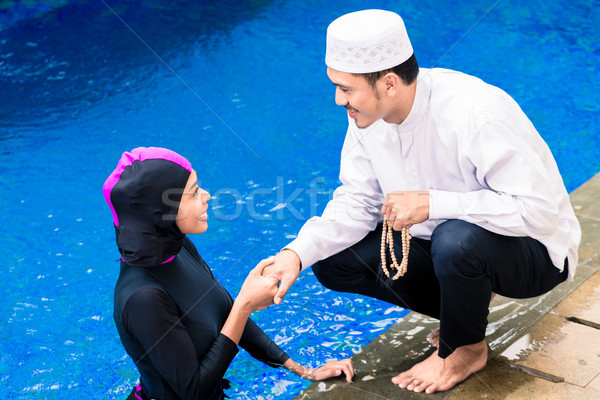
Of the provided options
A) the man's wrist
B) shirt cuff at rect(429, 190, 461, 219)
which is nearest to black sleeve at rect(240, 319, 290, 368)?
the man's wrist

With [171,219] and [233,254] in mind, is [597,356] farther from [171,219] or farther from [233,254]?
[233,254]

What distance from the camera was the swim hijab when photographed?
191 centimetres

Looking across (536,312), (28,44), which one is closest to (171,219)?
(536,312)

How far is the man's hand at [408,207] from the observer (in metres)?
2.15

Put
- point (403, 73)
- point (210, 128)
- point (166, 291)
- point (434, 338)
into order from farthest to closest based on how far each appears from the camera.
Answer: point (210, 128)
point (434, 338)
point (403, 73)
point (166, 291)

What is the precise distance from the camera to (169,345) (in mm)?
1887

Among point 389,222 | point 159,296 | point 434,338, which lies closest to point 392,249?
point 389,222

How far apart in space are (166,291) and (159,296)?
3.6 inches

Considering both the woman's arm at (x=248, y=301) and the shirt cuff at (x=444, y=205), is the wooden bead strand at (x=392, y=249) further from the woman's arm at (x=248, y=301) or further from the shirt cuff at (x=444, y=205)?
the woman's arm at (x=248, y=301)

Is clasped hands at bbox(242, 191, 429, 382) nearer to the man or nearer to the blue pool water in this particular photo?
the man

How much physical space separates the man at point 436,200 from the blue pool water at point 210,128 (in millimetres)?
606

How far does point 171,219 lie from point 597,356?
1.46 m

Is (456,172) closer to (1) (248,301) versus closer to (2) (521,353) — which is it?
(2) (521,353)

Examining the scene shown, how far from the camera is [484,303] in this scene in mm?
2139
